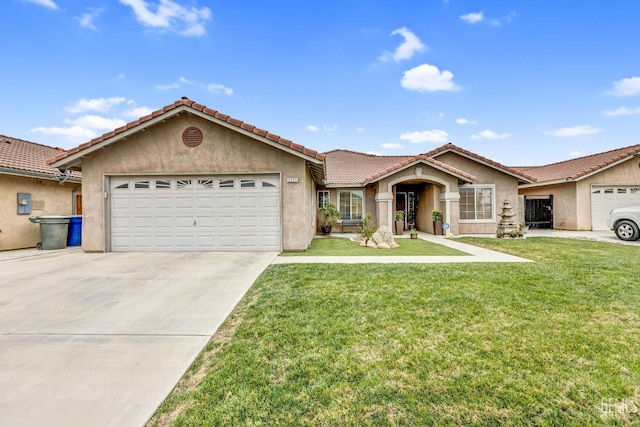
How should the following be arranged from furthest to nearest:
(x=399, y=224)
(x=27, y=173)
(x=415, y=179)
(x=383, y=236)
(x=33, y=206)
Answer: (x=399, y=224) → (x=415, y=179) → (x=33, y=206) → (x=383, y=236) → (x=27, y=173)

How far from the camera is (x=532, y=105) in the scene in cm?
1922

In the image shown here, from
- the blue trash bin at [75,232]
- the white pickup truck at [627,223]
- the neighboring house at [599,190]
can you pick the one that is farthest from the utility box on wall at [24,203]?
the neighboring house at [599,190]

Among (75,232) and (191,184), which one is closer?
(191,184)

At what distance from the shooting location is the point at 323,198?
17.0m

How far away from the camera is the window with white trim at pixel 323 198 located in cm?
1692

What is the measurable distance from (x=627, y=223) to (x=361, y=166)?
1283cm

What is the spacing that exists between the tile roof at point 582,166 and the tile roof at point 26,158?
957 inches

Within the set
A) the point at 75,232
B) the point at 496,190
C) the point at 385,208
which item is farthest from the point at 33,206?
the point at 496,190

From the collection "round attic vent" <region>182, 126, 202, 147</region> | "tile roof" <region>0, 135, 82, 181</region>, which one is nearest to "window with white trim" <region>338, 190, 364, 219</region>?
"round attic vent" <region>182, 126, 202, 147</region>

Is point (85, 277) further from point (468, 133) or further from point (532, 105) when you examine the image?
point (468, 133)

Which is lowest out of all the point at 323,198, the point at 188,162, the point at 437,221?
the point at 437,221

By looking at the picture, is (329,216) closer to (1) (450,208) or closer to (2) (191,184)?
(1) (450,208)

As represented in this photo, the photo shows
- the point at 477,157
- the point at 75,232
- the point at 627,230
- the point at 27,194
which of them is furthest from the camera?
the point at 477,157

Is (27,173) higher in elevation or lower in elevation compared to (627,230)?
higher
